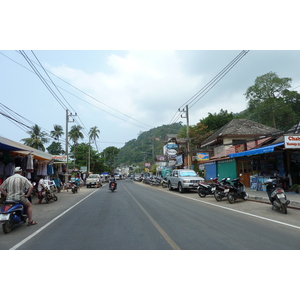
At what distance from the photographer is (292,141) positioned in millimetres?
13711

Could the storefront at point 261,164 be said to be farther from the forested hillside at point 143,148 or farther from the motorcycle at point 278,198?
the forested hillside at point 143,148

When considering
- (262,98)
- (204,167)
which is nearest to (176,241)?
(204,167)

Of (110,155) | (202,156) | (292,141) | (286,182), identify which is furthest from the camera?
(110,155)

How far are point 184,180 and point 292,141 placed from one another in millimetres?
8430

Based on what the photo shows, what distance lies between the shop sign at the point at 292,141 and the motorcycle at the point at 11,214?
13.5 meters

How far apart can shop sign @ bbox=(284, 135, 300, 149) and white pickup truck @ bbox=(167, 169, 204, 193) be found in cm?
747

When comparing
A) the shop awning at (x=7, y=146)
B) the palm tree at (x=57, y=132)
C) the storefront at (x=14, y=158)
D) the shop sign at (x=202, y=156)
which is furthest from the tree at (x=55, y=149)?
the shop awning at (x=7, y=146)

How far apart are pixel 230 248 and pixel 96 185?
97.9 ft

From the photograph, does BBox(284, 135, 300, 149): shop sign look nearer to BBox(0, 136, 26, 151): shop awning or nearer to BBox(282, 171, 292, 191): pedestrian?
→ BBox(282, 171, 292, 191): pedestrian

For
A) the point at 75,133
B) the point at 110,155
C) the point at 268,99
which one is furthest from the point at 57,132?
the point at 268,99

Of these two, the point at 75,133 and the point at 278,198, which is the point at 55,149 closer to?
the point at 75,133

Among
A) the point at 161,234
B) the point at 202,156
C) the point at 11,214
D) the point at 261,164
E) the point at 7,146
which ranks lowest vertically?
the point at 161,234

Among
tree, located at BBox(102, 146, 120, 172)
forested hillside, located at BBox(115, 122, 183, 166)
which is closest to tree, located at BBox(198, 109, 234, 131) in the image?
forested hillside, located at BBox(115, 122, 183, 166)

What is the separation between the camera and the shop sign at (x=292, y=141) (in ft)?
44.8
